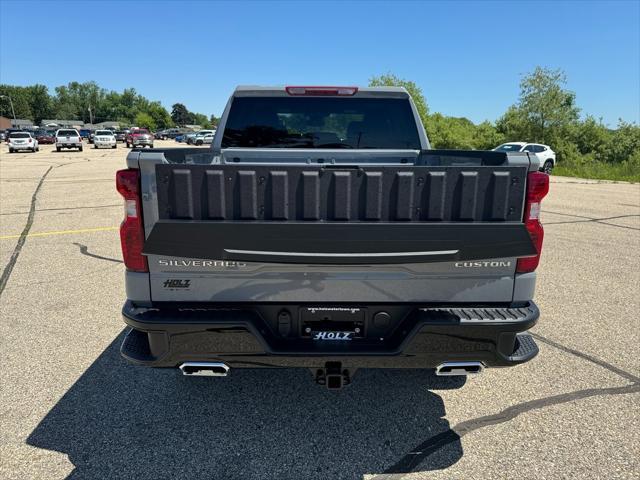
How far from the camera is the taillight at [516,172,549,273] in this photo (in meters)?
2.35

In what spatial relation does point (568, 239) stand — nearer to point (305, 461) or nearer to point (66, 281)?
point (305, 461)

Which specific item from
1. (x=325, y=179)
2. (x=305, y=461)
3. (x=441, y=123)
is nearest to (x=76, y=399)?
(x=305, y=461)

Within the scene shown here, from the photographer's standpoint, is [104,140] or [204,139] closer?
[104,140]

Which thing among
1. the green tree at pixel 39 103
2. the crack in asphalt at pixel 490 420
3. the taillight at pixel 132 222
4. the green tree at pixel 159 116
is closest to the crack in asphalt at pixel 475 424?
the crack in asphalt at pixel 490 420

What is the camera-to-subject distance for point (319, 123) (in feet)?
14.7

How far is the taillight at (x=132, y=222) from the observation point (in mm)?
2283

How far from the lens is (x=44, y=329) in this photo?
4.27 meters

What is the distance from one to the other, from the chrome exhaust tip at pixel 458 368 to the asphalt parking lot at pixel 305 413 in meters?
0.52

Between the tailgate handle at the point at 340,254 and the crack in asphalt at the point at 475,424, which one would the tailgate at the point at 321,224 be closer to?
the tailgate handle at the point at 340,254

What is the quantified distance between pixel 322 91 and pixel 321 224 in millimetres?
2299

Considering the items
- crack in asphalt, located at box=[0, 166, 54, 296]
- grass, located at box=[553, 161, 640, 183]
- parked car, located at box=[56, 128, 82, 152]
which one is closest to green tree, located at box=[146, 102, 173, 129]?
parked car, located at box=[56, 128, 82, 152]

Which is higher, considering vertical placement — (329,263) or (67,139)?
(67,139)

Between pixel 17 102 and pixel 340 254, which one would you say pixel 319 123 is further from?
pixel 17 102

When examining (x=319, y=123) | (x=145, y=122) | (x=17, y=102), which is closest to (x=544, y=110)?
(x=319, y=123)
